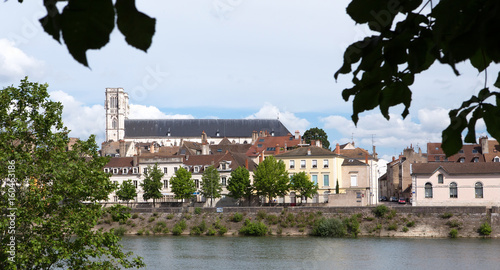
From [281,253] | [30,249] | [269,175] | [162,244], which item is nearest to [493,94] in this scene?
[30,249]

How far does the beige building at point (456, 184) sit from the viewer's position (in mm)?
49750

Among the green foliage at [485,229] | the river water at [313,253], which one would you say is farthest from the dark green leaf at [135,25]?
the green foliage at [485,229]

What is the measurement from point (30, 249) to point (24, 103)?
4.18 m

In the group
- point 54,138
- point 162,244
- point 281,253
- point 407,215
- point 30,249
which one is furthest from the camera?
point 407,215

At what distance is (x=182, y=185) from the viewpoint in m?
58.7

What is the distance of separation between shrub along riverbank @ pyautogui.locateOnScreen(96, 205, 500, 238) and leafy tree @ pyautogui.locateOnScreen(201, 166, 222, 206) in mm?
7391

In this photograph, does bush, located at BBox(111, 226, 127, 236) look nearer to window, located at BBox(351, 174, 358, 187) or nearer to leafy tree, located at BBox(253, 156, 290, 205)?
leafy tree, located at BBox(253, 156, 290, 205)

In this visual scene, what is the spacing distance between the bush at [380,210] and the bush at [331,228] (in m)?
2.99

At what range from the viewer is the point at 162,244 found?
4212 centimetres

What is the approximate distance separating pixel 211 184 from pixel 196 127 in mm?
61385

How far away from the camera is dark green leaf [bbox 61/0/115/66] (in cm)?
122

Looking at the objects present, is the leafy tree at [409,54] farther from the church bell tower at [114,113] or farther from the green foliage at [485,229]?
the church bell tower at [114,113]

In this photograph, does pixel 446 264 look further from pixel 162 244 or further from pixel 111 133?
pixel 111 133

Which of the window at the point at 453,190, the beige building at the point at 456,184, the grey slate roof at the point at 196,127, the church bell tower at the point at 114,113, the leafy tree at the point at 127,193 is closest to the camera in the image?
the beige building at the point at 456,184
